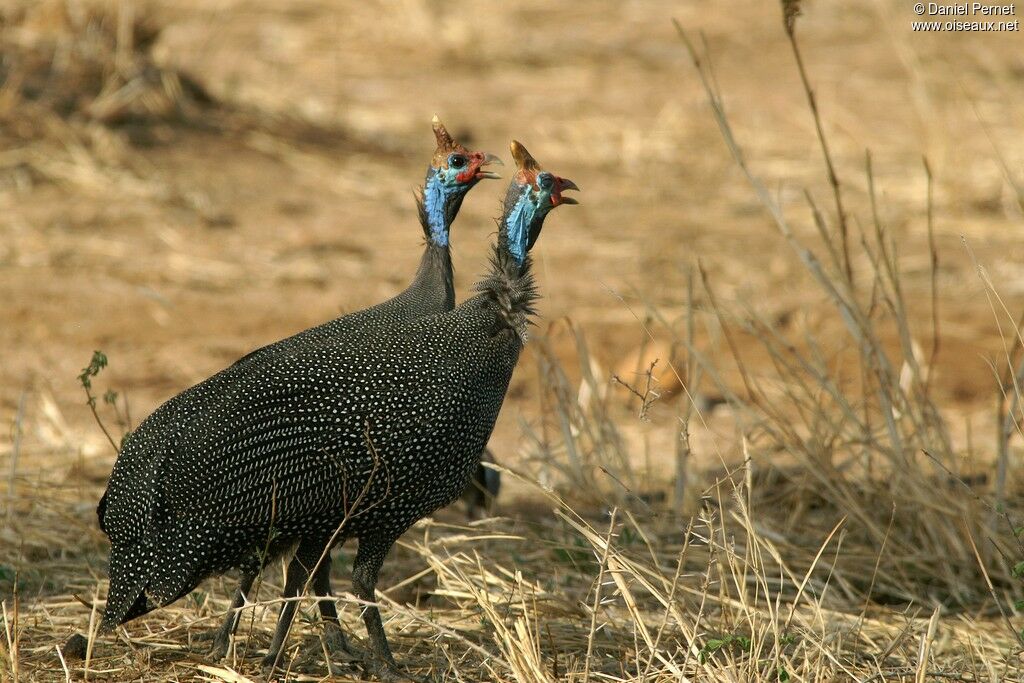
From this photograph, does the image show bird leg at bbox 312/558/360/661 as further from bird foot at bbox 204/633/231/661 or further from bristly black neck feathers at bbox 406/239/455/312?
bristly black neck feathers at bbox 406/239/455/312

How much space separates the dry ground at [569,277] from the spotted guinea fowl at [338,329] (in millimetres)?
331

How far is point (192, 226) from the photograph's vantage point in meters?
7.31

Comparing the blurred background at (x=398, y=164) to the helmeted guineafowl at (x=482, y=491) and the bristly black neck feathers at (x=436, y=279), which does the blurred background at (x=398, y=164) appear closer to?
the helmeted guineafowl at (x=482, y=491)

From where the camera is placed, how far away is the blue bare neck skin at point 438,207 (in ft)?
12.5

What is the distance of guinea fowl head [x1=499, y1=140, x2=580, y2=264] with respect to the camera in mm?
3434

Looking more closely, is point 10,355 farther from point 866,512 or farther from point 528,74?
point 528,74

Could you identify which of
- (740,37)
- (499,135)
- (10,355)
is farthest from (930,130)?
(10,355)

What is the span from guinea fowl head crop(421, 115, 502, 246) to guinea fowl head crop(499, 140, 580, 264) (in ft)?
0.86

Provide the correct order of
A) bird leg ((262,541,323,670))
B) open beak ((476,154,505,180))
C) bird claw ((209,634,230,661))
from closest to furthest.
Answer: bird leg ((262,541,323,670)), bird claw ((209,634,230,661)), open beak ((476,154,505,180))

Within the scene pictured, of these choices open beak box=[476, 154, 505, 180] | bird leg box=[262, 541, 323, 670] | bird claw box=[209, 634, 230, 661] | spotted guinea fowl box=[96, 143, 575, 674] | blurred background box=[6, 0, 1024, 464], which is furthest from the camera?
blurred background box=[6, 0, 1024, 464]

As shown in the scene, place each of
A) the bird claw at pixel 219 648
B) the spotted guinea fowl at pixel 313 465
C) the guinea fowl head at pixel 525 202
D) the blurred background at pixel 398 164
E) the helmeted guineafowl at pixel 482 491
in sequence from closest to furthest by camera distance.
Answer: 1. the spotted guinea fowl at pixel 313 465
2. the bird claw at pixel 219 648
3. the guinea fowl head at pixel 525 202
4. the helmeted guineafowl at pixel 482 491
5. the blurred background at pixel 398 164

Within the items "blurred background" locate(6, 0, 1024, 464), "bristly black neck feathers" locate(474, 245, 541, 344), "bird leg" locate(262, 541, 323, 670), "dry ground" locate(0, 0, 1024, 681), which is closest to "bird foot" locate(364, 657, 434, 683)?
"dry ground" locate(0, 0, 1024, 681)

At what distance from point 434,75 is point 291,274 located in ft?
13.2

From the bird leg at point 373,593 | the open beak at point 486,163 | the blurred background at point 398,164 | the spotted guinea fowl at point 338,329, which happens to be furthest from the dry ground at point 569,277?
the open beak at point 486,163
